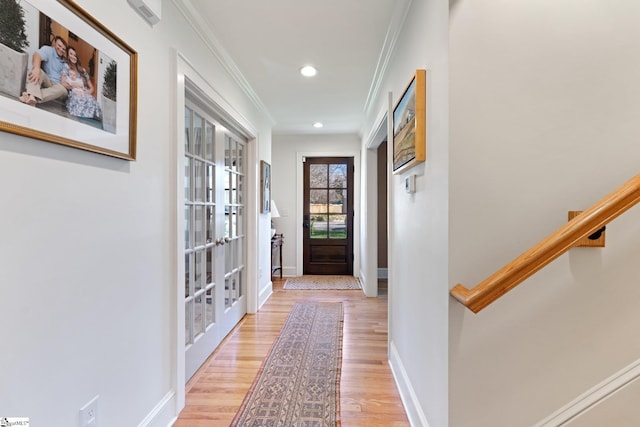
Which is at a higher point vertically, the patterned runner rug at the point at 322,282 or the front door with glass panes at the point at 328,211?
the front door with glass panes at the point at 328,211

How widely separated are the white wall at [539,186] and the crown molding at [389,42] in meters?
0.81

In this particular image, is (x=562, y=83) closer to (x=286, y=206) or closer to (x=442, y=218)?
(x=442, y=218)

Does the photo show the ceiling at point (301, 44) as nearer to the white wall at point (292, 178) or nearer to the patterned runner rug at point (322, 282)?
the white wall at point (292, 178)

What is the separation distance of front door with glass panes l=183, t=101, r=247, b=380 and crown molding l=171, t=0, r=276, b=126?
0.43m

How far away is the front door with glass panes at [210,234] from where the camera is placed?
2.14 meters

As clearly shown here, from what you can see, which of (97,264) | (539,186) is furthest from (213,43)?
(539,186)

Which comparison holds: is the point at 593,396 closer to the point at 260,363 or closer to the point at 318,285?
the point at 260,363

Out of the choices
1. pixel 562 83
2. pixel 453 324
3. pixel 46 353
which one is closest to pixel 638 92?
pixel 562 83

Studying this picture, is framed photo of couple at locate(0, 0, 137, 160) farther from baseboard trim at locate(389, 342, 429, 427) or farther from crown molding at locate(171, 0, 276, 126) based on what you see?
baseboard trim at locate(389, 342, 429, 427)

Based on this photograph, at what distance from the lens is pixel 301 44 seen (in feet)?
7.62

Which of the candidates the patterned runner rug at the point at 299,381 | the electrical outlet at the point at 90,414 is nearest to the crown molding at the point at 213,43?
the electrical outlet at the point at 90,414

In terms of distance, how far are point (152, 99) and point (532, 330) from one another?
1.93 m

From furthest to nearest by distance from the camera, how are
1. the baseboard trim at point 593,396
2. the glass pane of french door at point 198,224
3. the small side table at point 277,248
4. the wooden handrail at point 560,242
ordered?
the small side table at point 277,248, the glass pane of french door at point 198,224, the baseboard trim at point 593,396, the wooden handrail at point 560,242

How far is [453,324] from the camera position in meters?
1.17
